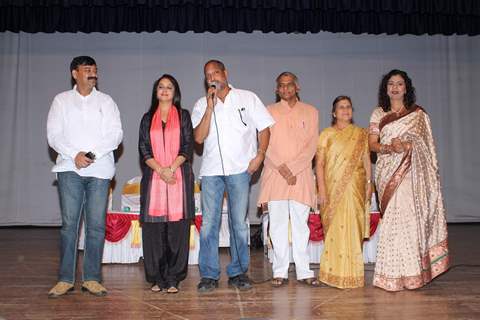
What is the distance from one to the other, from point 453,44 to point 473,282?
5.25 meters

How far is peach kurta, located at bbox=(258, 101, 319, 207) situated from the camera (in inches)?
162

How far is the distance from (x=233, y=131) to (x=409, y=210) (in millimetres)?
1388

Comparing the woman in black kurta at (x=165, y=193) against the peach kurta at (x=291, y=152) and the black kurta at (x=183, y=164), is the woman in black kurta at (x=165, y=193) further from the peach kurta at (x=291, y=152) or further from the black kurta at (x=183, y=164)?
the peach kurta at (x=291, y=152)

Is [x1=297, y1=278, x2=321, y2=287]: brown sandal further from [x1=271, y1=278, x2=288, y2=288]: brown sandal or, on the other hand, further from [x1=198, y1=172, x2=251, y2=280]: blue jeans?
[x1=198, y1=172, x2=251, y2=280]: blue jeans

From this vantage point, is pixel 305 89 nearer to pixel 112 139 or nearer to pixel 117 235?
pixel 117 235

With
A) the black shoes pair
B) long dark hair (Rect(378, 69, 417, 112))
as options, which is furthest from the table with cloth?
long dark hair (Rect(378, 69, 417, 112))

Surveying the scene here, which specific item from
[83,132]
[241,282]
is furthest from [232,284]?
[83,132]

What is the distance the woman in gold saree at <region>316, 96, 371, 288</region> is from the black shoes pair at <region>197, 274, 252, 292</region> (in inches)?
22.6

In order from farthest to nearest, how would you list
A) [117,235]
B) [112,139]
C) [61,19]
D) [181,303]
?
[61,19] → [117,235] → [112,139] → [181,303]

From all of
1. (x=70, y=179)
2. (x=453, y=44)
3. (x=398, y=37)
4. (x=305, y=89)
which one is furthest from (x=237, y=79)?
(x=70, y=179)

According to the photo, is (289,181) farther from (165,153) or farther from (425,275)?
(425,275)

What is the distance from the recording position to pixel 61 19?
7.24 m

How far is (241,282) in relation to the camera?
3.98 m

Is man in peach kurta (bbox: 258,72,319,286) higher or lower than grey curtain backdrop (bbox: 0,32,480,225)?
lower
